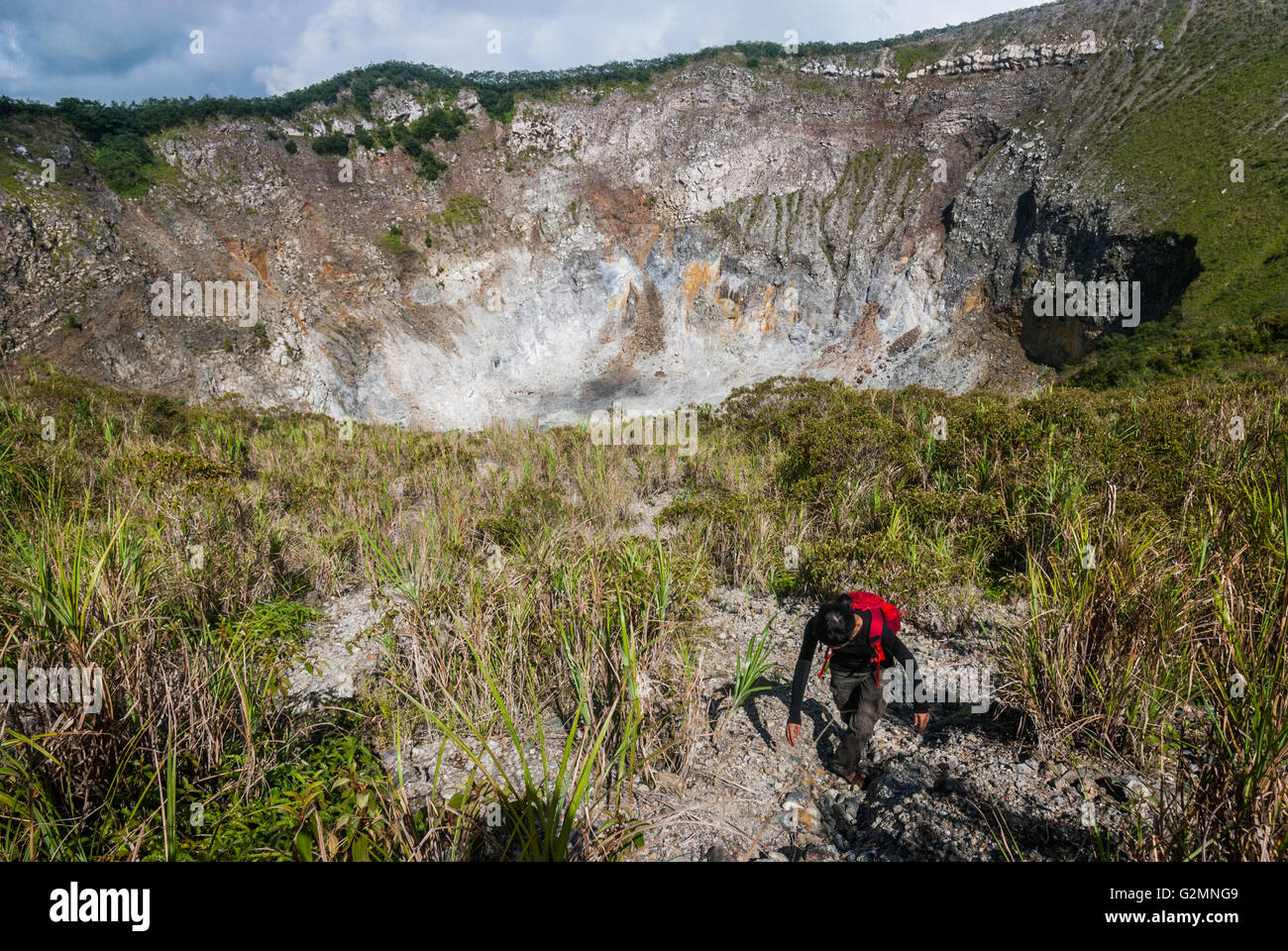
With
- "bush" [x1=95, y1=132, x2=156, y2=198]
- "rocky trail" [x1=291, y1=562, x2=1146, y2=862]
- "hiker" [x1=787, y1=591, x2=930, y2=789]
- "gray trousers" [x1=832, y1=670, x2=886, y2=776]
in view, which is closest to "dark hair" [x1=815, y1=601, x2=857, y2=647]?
"hiker" [x1=787, y1=591, x2=930, y2=789]

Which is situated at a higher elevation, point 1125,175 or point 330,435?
point 1125,175

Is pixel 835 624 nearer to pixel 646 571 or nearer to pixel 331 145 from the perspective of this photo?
pixel 646 571

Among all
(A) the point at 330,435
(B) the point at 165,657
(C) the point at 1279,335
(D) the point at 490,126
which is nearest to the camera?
(B) the point at 165,657

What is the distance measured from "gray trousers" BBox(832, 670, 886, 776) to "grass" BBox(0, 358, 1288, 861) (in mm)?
505

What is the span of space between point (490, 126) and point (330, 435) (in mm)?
35933

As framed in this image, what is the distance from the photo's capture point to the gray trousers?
111 inches

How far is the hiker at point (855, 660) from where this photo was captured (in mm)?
2963

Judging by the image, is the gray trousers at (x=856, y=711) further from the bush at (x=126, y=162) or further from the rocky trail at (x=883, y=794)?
the bush at (x=126, y=162)

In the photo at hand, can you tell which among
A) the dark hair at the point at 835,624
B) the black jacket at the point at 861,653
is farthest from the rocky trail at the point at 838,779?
the dark hair at the point at 835,624

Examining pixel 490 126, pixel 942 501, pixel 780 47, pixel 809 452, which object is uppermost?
pixel 780 47

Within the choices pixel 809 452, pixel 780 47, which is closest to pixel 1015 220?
pixel 780 47

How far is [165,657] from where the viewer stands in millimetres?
2502
